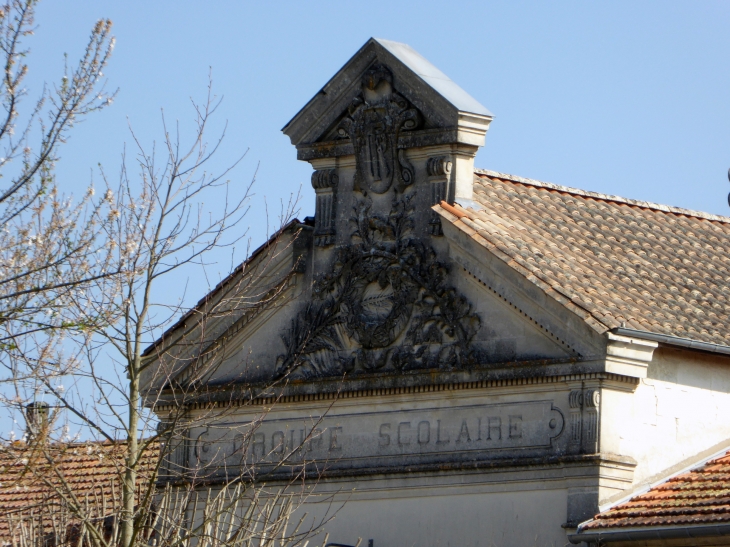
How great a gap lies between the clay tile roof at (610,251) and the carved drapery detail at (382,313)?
0.82m

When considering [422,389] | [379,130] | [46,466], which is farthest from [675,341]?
[46,466]

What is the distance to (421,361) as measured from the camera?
64.8 feet

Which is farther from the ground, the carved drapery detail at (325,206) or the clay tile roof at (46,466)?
the carved drapery detail at (325,206)

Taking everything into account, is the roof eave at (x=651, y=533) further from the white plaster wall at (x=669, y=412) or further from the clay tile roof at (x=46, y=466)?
the clay tile roof at (x=46, y=466)

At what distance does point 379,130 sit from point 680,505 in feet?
21.1

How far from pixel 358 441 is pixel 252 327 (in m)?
2.44

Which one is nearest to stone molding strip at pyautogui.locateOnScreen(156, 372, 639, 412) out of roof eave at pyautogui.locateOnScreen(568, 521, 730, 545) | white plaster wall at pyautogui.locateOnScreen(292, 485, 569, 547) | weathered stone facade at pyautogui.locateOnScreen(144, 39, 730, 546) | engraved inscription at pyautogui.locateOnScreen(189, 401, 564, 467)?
weathered stone facade at pyautogui.locateOnScreen(144, 39, 730, 546)

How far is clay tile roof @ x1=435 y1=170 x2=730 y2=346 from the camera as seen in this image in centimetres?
1875

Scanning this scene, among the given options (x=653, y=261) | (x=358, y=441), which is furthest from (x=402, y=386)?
(x=653, y=261)

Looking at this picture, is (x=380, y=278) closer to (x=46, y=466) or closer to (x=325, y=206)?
(x=325, y=206)

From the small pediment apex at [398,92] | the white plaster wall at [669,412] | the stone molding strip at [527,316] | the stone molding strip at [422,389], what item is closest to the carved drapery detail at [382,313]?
the stone molding strip at [422,389]

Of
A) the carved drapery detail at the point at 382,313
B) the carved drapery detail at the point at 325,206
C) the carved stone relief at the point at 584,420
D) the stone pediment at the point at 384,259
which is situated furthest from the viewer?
the carved drapery detail at the point at 325,206

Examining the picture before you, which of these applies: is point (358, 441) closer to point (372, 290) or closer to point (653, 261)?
point (372, 290)

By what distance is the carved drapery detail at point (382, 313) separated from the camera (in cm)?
1962
